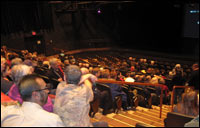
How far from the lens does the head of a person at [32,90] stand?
5.17 ft

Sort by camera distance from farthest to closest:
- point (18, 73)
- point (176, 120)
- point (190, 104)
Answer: point (190, 104) < point (176, 120) < point (18, 73)

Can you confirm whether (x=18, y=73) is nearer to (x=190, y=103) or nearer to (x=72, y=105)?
(x=72, y=105)

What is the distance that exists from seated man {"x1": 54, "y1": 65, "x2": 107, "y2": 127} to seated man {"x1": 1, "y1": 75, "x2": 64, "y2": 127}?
40cm

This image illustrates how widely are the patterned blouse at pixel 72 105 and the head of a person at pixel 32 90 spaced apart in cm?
41

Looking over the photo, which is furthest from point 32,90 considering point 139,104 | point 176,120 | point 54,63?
point 139,104

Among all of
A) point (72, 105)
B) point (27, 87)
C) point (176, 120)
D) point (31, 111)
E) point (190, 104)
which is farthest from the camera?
point (190, 104)

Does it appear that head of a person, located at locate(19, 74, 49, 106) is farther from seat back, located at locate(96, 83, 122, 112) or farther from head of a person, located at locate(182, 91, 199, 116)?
seat back, located at locate(96, 83, 122, 112)

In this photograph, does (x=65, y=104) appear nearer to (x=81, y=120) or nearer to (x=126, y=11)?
(x=81, y=120)

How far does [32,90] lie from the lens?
159 centimetres

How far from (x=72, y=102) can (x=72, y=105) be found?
Answer: 0.03 m

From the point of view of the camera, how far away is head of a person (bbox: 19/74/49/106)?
1.58m

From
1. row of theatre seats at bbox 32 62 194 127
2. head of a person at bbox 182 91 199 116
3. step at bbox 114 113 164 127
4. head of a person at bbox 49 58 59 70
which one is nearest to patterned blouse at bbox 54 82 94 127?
row of theatre seats at bbox 32 62 194 127

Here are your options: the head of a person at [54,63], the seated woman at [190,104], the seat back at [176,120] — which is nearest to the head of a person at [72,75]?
the seat back at [176,120]

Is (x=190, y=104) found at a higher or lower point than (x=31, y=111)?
lower
